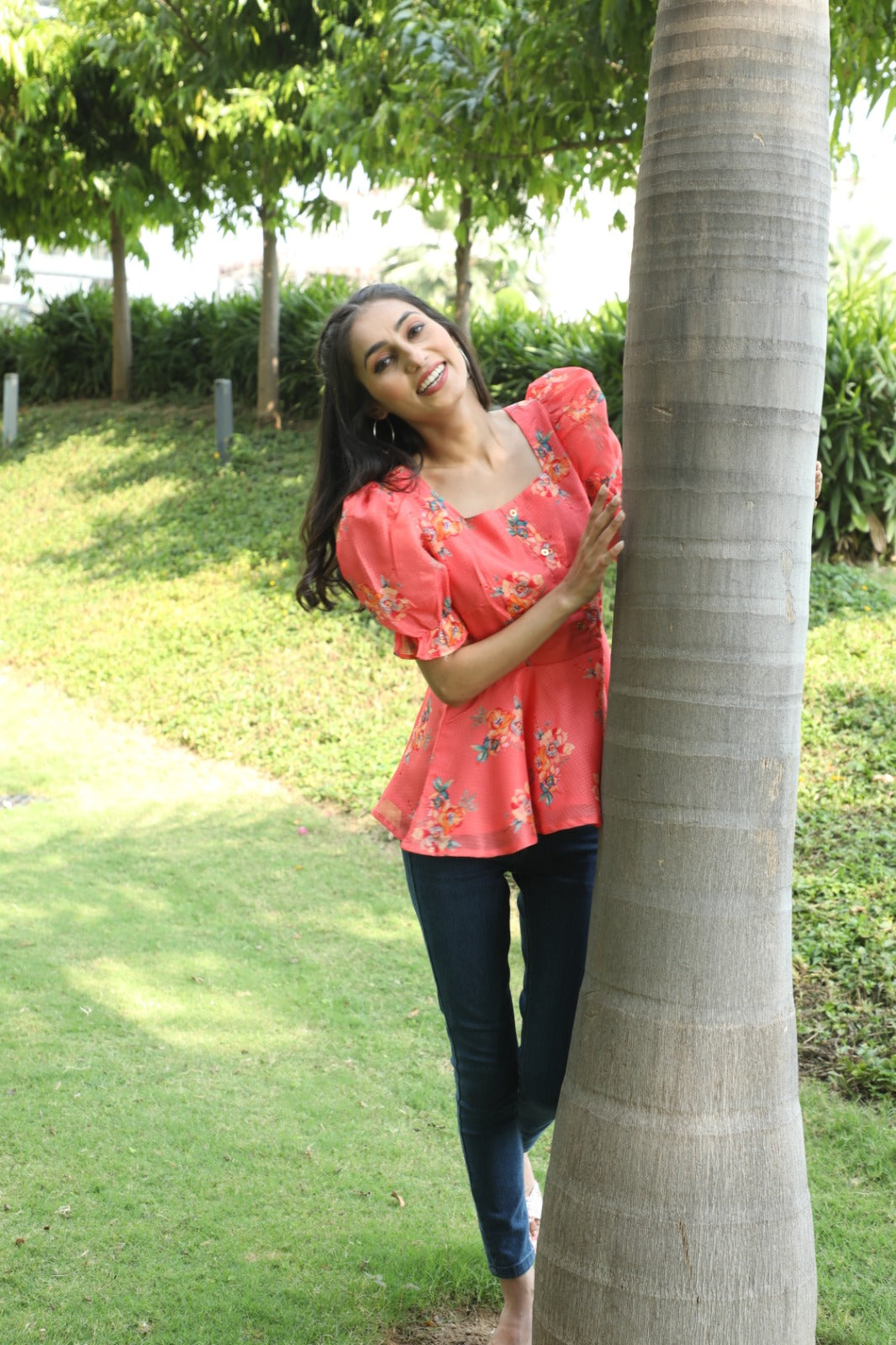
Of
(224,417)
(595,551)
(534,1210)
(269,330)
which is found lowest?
(534,1210)

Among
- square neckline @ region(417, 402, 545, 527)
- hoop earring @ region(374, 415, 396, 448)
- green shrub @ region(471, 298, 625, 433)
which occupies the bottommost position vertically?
square neckline @ region(417, 402, 545, 527)

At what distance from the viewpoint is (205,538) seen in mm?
11000

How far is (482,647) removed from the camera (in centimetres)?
229

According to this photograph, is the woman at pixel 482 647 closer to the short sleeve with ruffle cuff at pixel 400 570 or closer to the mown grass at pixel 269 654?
the short sleeve with ruffle cuff at pixel 400 570

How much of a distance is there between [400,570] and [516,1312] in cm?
161

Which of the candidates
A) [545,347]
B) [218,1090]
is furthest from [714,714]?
[545,347]

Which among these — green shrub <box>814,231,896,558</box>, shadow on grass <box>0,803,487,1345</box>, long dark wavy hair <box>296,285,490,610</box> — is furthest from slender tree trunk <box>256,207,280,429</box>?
long dark wavy hair <box>296,285,490,610</box>

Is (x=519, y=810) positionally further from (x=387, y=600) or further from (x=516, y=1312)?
(x=516, y=1312)

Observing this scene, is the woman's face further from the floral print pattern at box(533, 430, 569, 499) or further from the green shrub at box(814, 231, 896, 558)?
the green shrub at box(814, 231, 896, 558)

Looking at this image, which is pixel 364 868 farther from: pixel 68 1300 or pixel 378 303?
pixel 378 303

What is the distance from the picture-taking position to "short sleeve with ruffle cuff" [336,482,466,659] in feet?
7.57

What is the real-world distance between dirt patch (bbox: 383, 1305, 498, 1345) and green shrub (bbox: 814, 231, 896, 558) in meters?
6.85

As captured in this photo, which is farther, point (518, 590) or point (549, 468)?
point (549, 468)

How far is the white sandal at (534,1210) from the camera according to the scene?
2.84 meters
